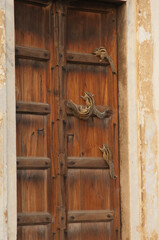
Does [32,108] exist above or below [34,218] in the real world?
above

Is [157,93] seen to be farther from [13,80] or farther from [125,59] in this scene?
[13,80]

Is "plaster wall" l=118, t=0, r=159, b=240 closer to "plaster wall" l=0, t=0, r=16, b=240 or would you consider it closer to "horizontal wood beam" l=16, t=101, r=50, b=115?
"horizontal wood beam" l=16, t=101, r=50, b=115

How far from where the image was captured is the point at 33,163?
566cm

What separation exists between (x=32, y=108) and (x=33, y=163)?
1.63 ft

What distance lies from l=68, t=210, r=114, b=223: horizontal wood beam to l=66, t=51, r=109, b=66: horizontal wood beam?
55.8 inches

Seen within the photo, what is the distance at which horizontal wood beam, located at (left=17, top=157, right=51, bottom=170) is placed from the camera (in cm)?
560

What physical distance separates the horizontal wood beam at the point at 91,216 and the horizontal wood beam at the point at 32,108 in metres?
0.97

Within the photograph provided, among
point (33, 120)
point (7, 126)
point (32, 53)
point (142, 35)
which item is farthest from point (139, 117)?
point (7, 126)

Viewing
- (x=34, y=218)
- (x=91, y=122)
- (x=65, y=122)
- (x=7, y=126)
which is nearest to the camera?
(x=7, y=126)

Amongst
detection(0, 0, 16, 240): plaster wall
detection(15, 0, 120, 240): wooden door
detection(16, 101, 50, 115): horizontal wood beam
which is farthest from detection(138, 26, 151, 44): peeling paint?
detection(0, 0, 16, 240): plaster wall

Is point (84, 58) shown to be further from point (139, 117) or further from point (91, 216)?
point (91, 216)

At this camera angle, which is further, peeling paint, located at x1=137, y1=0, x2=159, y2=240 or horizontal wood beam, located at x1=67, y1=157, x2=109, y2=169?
peeling paint, located at x1=137, y1=0, x2=159, y2=240

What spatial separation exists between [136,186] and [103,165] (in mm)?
371

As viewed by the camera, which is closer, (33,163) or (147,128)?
(33,163)
